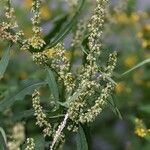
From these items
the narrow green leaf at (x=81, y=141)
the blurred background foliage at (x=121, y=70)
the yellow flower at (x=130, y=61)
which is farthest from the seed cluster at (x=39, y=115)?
the yellow flower at (x=130, y=61)

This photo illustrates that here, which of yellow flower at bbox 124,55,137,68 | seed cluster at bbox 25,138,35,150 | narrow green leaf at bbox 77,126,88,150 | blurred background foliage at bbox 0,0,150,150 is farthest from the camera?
yellow flower at bbox 124,55,137,68

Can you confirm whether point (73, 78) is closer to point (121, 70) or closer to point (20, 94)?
point (20, 94)

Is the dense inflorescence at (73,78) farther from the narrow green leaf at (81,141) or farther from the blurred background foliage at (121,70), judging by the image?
the blurred background foliage at (121,70)

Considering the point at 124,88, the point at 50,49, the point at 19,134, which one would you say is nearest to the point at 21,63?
the point at 124,88

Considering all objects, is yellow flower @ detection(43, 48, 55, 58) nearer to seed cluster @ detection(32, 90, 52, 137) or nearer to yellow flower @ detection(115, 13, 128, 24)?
seed cluster @ detection(32, 90, 52, 137)

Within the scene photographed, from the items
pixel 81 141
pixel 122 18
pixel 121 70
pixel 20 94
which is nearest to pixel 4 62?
pixel 20 94

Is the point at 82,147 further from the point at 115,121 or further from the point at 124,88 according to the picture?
the point at 115,121

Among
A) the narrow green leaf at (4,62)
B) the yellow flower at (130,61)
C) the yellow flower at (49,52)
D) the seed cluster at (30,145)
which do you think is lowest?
the yellow flower at (130,61)

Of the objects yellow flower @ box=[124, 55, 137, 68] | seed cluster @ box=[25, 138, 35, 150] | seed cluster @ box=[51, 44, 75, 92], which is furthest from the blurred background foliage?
seed cluster @ box=[25, 138, 35, 150]
